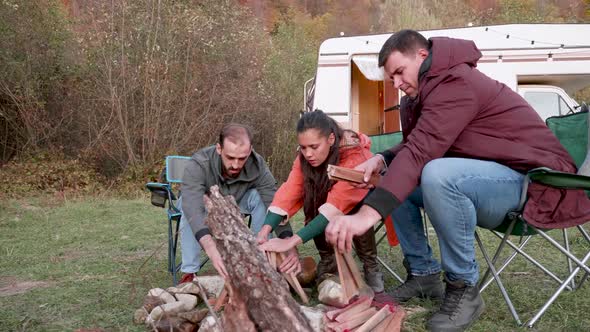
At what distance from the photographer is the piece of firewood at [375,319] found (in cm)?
206

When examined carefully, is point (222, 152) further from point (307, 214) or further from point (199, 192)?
point (307, 214)

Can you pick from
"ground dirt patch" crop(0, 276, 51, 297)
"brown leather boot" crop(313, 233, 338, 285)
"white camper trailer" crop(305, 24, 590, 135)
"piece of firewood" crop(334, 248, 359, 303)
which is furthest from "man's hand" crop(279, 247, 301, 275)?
"white camper trailer" crop(305, 24, 590, 135)

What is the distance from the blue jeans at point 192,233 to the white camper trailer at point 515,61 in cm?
385

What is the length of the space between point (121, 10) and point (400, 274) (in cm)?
812

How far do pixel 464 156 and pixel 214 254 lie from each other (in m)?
1.17

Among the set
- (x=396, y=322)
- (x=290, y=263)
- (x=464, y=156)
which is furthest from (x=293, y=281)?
(x=464, y=156)

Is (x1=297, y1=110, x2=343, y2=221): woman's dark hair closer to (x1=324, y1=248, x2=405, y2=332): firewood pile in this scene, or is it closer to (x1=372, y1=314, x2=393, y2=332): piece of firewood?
(x1=324, y1=248, x2=405, y2=332): firewood pile

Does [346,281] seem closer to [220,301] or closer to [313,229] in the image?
[313,229]

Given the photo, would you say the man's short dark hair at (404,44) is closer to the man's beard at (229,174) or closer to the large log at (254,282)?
the large log at (254,282)

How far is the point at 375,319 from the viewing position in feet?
6.98

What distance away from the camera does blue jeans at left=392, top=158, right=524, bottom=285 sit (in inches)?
87.8

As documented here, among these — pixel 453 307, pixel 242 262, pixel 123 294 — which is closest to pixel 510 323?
pixel 453 307

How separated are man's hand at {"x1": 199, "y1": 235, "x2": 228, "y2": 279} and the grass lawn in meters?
0.28

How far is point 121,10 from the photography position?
9.85 m
